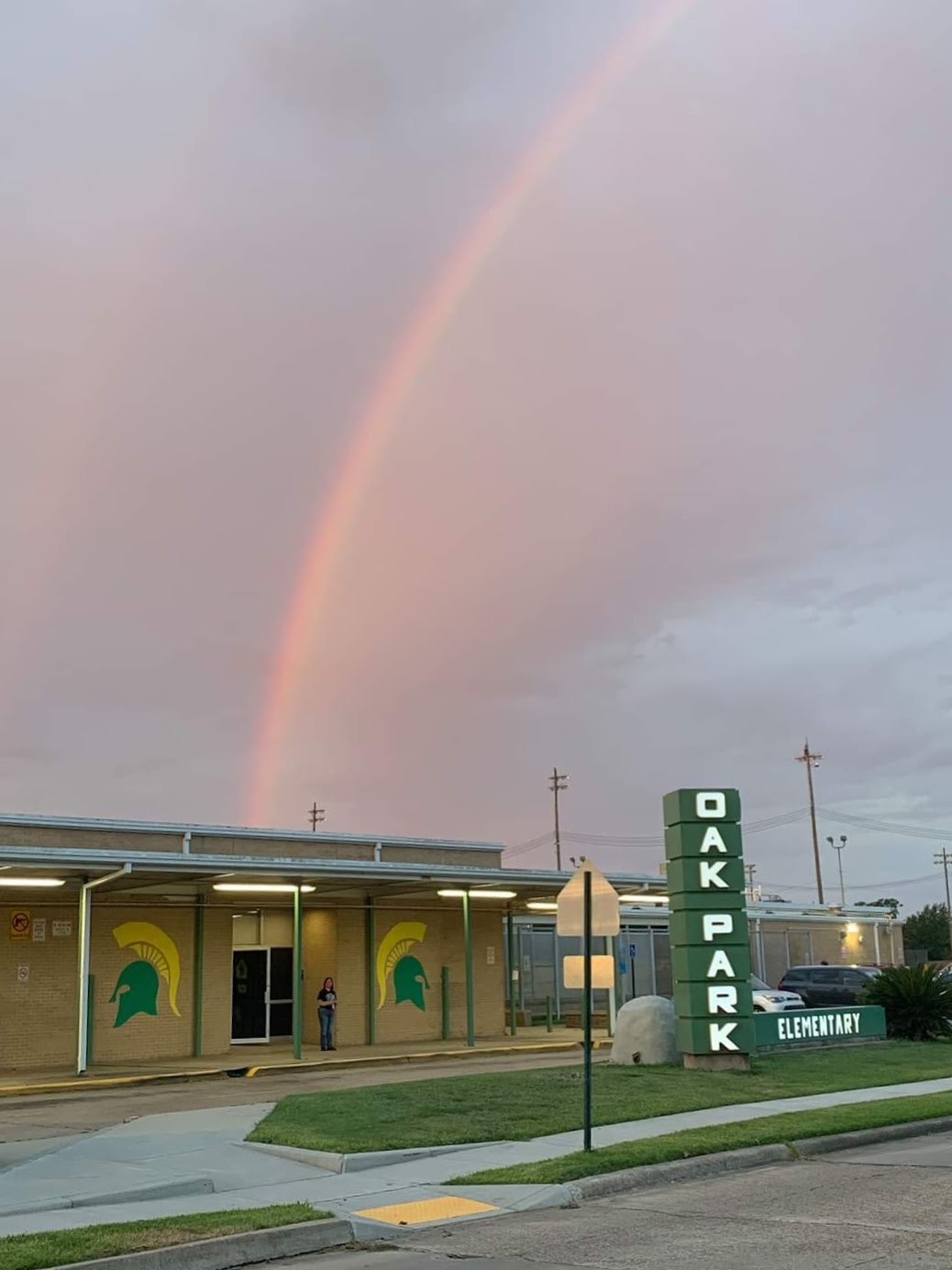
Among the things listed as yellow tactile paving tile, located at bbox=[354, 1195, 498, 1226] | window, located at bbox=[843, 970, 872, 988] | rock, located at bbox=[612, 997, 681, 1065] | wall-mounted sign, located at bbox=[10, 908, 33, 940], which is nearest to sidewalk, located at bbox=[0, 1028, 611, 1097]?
wall-mounted sign, located at bbox=[10, 908, 33, 940]

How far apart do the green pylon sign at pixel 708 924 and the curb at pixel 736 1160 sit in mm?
5471

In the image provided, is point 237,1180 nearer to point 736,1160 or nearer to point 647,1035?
point 736,1160

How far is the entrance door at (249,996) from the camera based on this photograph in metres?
30.6

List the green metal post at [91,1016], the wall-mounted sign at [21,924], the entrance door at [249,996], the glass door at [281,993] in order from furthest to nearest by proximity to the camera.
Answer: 1. the glass door at [281,993]
2. the entrance door at [249,996]
3. the green metal post at [91,1016]
4. the wall-mounted sign at [21,924]

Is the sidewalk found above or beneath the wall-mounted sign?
beneath

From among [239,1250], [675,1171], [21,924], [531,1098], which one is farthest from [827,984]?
[239,1250]

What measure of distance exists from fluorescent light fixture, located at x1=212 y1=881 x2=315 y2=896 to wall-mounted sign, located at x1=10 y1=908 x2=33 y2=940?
3573 mm

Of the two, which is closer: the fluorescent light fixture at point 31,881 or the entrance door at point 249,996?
the fluorescent light fixture at point 31,881

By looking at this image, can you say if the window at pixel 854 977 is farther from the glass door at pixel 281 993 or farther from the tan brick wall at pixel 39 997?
the tan brick wall at pixel 39 997

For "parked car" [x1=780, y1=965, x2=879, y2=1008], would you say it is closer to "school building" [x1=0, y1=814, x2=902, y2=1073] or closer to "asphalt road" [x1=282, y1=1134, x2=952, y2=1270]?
"school building" [x1=0, y1=814, x2=902, y2=1073]

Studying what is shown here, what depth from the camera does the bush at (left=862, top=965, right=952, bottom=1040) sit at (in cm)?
2678

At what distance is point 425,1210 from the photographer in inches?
432

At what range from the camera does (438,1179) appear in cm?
1235

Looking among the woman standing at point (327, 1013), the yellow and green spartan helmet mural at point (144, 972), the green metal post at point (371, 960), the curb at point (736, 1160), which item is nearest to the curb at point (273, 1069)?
the woman standing at point (327, 1013)
